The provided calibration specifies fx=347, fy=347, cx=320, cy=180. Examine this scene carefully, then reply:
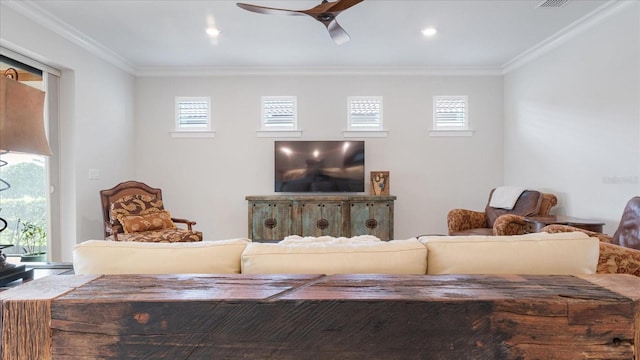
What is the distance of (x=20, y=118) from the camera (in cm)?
119

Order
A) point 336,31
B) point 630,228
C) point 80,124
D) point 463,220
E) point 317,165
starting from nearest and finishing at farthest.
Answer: point 630,228, point 336,31, point 80,124, point 463,220, point 317,165

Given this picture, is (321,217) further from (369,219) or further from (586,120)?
(586,120)

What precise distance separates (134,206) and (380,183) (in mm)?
3105

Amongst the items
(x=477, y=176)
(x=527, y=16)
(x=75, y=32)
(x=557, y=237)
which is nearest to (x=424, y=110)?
(x=477, y=176)

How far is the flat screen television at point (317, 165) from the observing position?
4.87m

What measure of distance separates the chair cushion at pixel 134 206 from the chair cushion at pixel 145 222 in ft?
0.21

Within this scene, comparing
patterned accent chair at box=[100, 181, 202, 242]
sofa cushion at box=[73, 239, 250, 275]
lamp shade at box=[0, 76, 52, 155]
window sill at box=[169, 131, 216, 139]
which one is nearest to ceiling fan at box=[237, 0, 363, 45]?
lamp shade at box=[0, 76, 52, 155]

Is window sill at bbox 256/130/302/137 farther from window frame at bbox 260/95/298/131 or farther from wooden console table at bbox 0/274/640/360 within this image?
wooden console table at bbox 0/274/640/360

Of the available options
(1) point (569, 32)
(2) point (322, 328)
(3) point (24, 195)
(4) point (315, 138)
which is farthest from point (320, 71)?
(2) point (322, 328)

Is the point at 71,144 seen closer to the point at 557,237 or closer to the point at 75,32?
the point at 75,32

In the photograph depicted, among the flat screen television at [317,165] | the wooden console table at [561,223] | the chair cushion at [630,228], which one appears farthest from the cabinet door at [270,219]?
the chair cushion at [630,228]

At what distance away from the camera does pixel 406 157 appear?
16.7 ft

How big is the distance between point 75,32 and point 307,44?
98.0 inches

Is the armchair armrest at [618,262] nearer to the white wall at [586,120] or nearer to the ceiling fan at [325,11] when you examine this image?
the white wall at [586,120]
